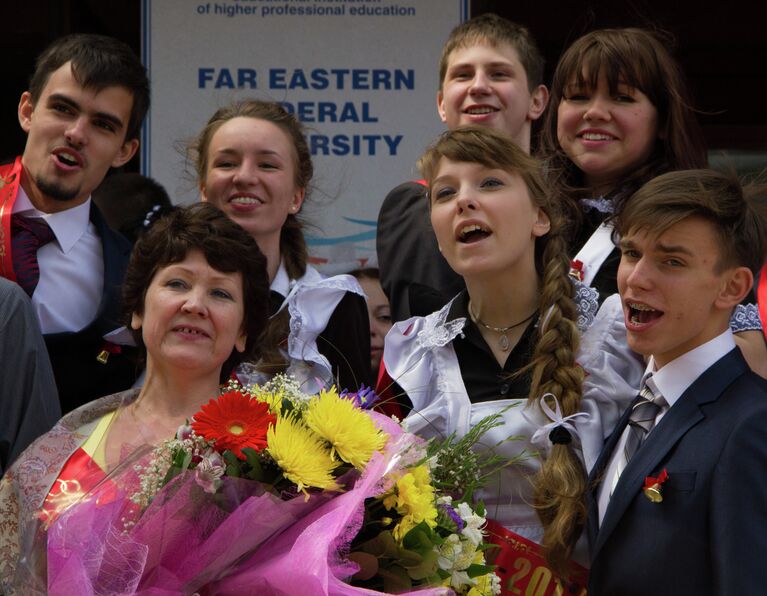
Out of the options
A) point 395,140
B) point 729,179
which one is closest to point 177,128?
point 395,140

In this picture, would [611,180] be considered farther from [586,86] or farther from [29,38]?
[29,38]

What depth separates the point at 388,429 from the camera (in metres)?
2.47

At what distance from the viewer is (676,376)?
2.68 metres

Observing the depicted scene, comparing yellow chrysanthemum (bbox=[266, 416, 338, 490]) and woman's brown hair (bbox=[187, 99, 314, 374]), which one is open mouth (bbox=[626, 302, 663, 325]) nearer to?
yellow chrysanthemum (bbox=[266, 416, 338, 490])

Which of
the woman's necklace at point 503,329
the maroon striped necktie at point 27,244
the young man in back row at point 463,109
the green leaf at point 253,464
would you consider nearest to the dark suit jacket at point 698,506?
the woman's necklace at point 503,329

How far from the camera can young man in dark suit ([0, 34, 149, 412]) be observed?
3.41 meters

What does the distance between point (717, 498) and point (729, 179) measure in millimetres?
733

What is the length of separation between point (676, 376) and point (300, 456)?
0.89 metres

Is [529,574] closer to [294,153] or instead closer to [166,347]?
[166,347]

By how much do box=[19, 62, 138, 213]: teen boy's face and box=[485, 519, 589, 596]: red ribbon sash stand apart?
1.66 m

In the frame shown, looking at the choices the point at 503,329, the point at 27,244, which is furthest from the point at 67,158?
the point at 503,329

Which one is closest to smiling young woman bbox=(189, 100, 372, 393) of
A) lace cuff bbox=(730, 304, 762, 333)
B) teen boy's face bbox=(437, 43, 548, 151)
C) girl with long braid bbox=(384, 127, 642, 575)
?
girl with long braid bbox=(384, 127, 642, 575)

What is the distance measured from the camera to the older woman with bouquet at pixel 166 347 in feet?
8.54

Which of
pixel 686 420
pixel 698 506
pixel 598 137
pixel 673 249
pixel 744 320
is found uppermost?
pixel 598 137
